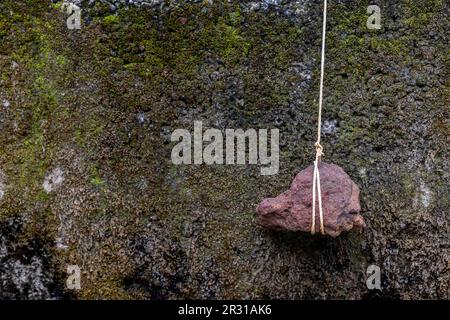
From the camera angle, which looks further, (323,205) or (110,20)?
(110,20)

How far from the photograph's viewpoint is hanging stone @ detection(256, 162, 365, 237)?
1.18 metres

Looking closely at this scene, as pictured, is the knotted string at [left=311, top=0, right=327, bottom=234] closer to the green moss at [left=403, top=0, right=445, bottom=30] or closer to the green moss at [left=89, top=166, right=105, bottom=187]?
the green moss at [left=403, top=0, right=445, bottom=30]

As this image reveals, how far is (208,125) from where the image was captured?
1.36 meters

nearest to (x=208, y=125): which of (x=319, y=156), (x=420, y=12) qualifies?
(x=319, y=156)

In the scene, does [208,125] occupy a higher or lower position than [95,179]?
higher

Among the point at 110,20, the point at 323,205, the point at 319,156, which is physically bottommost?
the point at 323,205

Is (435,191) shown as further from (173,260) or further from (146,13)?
(146,13)
